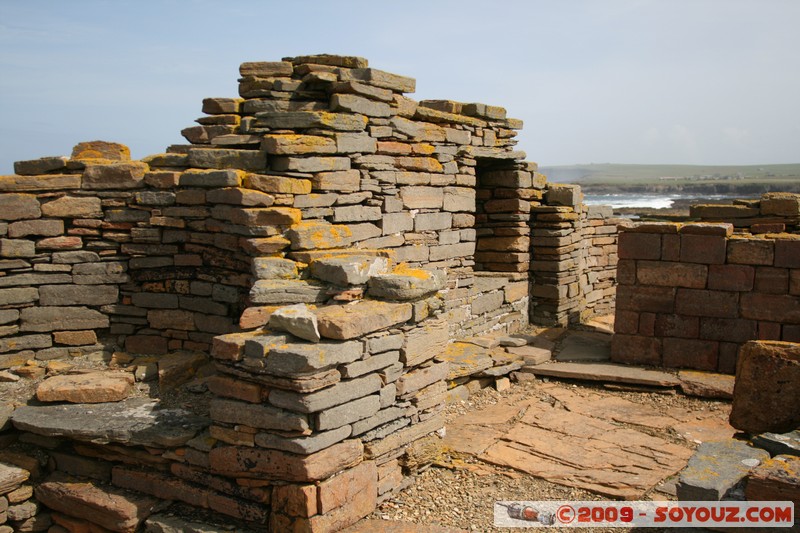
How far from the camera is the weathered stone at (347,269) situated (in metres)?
6.19

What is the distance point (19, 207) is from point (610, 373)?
7.63 metres

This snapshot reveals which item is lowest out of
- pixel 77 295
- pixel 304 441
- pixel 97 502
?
pixel 97 502

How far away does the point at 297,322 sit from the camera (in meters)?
5.39

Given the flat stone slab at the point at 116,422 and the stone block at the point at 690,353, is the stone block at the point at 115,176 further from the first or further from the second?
the stone block at the point at 690,353

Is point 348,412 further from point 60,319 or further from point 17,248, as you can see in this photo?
point 17,248

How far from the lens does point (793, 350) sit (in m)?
6.23

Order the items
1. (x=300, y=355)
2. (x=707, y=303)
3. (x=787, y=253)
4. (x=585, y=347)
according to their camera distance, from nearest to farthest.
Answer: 1. (x=300, y=355)
2. (x=787, y=253)
3. (x=707, y=303)
4. (x=585, y=347)

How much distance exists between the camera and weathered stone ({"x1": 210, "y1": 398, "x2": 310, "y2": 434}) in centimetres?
518

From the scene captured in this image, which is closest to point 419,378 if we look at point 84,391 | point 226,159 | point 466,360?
point 466,360

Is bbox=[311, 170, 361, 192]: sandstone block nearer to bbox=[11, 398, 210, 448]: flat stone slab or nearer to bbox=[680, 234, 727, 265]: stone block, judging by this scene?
bbox=[11, 398, 210, 448]: flat stone slab

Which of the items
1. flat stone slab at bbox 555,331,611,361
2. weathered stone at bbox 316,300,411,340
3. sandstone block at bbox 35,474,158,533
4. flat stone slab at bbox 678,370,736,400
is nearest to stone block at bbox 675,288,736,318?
flat stone slab at bbox 678,370,736,400

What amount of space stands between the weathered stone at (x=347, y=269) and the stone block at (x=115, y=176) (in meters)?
2.88

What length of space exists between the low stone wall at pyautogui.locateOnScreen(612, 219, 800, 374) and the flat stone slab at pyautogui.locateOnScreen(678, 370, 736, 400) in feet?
1.07

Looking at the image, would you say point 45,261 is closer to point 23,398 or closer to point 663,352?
point 23,398
